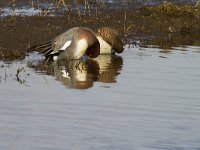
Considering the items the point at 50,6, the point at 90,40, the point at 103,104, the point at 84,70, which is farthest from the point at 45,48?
the point at 50,6

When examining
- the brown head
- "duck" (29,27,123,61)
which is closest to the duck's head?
"duck" (29,27,123,61)

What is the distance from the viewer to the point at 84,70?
546 inches

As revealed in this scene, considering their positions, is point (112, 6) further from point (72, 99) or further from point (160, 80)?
point (72, 99)

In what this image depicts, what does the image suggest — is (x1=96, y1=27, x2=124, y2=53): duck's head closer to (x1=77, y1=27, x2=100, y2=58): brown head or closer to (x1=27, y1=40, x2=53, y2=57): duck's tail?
(x1=77, y1=27, x2=100, y2=58): brown head

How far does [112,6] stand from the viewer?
70.7 feet

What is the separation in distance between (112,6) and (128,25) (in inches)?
99.6

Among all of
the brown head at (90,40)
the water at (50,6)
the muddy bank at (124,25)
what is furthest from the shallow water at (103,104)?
the water at (50,6)

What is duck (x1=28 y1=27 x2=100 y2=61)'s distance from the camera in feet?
47.0

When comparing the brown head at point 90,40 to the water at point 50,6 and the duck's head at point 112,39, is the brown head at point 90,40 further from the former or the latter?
the water at point 50,6

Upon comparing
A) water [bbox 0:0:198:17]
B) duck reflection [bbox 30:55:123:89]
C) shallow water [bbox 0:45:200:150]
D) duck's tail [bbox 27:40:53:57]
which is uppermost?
water [bbox 0:0:198:17]

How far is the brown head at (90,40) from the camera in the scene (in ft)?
47.0

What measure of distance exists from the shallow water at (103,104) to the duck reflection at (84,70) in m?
0.01

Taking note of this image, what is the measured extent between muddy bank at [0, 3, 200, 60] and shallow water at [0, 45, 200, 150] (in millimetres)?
1907

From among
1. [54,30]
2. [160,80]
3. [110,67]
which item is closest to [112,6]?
[54,30]
